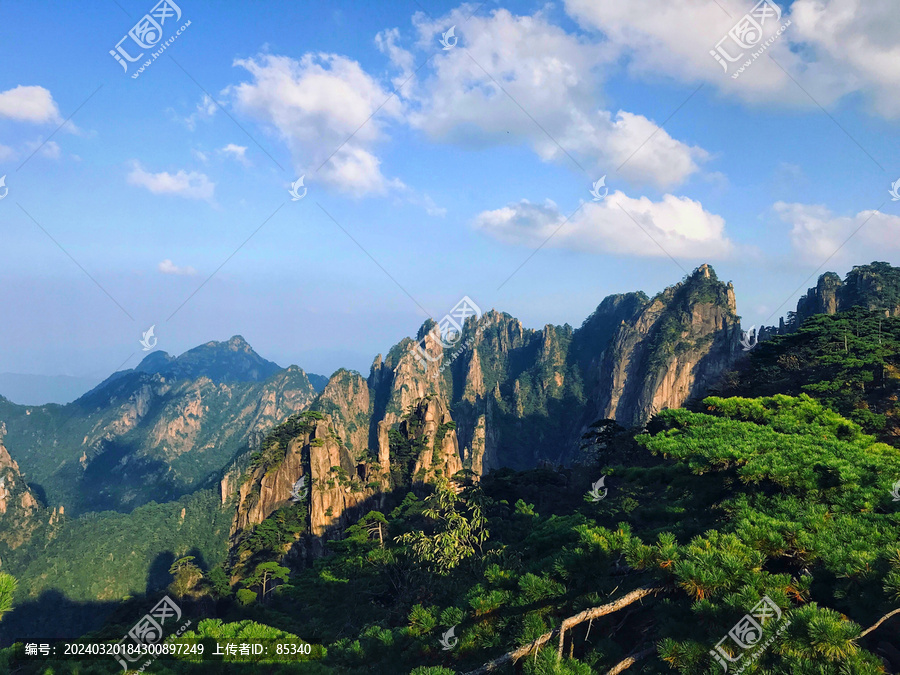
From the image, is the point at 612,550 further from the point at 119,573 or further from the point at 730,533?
the point at 119,573

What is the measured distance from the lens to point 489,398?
129000 millimetres

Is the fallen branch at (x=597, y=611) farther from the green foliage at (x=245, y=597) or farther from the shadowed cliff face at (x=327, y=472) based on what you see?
the shadowed cliff face at (x=327, y=472)

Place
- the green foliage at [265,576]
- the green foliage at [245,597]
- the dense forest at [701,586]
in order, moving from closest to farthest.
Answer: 1. the dense forest at [701,586]
2. the green foliage at [245,597]
3. the green foliage at [265,576]

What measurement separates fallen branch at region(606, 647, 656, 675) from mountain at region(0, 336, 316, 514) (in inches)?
5608

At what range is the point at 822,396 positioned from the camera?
26594 millimetres

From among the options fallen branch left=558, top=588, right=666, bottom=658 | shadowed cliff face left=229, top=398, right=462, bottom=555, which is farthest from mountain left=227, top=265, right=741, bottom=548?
fallen branch left=558, top=588, right=666, bottom=658

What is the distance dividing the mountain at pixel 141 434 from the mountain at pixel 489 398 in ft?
158

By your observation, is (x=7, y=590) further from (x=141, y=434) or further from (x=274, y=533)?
(x=141, y=434)

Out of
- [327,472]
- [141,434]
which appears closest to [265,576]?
[327,472]

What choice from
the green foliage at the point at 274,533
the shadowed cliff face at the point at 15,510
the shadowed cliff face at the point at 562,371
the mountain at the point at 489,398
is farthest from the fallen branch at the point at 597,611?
the shadowed cliff face at the point at 15,510

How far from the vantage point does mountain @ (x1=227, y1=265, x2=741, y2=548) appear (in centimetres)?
5062

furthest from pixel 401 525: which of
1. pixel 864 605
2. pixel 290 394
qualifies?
pixel 290 394

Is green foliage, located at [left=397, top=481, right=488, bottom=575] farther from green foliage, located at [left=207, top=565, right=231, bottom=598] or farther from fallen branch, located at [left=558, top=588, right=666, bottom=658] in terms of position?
green foliage, located at [left=207, top=565, right=231, bottom=598]

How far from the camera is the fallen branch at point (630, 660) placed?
5996 millimetres
